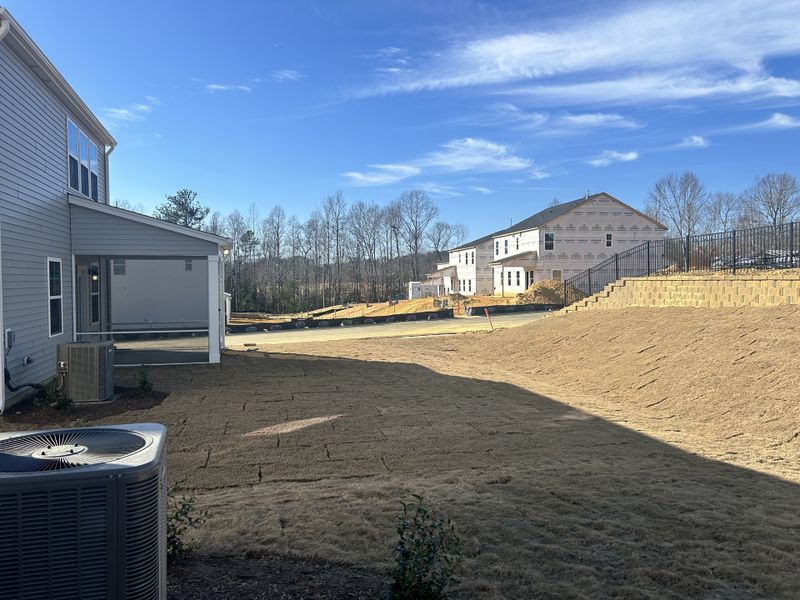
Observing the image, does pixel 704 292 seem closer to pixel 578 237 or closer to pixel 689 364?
pixel 689 364

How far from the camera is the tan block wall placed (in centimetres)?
1263

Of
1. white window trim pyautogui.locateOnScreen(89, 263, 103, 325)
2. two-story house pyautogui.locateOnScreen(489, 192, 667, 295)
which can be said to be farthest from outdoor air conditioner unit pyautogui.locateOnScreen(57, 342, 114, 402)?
two-story house pyautogui.locateOnScreen(489, 192, 667, 295)

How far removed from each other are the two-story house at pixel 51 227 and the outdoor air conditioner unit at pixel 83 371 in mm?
775

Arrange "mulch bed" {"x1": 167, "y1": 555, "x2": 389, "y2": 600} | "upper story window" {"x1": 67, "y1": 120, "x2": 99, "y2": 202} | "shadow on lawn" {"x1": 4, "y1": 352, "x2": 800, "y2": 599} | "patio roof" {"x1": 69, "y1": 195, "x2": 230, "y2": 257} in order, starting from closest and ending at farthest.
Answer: "mulch bed" {"x1": 167, "y1": 555, "x2": 389, "y2": 600} → "shadow on lawn" {"x1": 4, "y1": 352, "x2": 800, "y2": 599} → "patio roof" {"x1": 69, "y1": 195, "x2": 230, "y2": 257} → "upper story window" {"x1": 67, "y1": 120, "x2": 99, "y2": 202}

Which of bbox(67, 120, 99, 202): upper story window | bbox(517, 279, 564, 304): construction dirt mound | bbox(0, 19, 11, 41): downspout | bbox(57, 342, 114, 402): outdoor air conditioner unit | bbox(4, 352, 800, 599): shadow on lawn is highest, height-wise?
bbox(0, 19, 11, 41): downspout

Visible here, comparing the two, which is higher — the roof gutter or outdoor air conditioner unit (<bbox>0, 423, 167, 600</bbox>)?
the roof gutter

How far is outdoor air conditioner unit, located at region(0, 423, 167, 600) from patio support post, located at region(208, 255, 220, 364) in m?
11.2

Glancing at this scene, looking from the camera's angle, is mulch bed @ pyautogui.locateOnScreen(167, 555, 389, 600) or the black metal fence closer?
mulch bed @ pyautogui.locateOnScreen(167, 555, 389, 600)

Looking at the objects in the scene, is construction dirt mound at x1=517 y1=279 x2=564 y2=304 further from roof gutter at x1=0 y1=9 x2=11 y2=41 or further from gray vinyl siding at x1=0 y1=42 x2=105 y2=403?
roof gutter at x1=0 y1=9 x2=11 y2=41

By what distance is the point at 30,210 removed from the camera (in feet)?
33.1

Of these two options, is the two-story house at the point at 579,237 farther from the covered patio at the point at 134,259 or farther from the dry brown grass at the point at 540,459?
the covered patio at the point at 134,259

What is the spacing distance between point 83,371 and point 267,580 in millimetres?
7205

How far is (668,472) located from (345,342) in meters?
15.0

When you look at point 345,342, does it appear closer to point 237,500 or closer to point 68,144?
point 68,144
